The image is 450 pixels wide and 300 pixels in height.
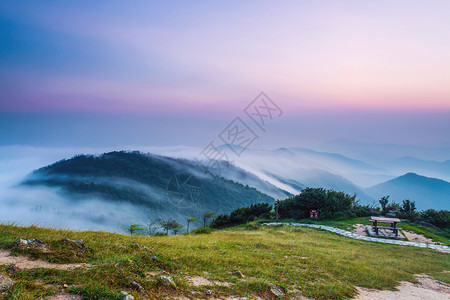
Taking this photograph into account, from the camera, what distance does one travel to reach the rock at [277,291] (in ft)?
15.4

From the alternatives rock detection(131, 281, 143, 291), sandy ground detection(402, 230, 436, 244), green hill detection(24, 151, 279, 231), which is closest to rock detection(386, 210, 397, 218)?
sandy ground detection(402, 230, 436, 244)

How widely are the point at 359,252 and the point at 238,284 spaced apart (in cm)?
764

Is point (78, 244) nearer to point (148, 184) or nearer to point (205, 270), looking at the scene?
point (205, 270)

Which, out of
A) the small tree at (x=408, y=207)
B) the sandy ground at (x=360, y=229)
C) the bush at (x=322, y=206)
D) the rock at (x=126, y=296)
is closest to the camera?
the rock at (x=126, y=296)

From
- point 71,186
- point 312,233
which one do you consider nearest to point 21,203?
A: point 71,186

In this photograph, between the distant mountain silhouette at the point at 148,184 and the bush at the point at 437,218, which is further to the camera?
the distant mountain silhouette at the point at 148,184

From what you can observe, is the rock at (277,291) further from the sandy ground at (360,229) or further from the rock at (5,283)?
the sandy ground at (360,229)

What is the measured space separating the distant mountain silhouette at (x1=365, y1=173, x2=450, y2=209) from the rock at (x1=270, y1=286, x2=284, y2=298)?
18965 cm

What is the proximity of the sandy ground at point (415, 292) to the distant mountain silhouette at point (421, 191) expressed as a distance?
7284 inches

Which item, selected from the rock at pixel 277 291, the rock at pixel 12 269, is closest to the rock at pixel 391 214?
the rock at pixel 277 291

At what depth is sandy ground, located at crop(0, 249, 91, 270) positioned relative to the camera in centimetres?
412

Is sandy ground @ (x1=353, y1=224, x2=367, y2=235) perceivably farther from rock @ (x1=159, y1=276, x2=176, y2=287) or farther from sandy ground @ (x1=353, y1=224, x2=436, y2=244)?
rock @ (x1=159, y1=276, x2=176, y2=287)

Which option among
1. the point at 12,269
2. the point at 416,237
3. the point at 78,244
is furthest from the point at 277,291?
the point at 416,237

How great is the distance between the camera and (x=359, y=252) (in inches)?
400
